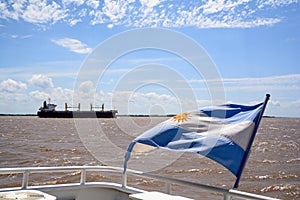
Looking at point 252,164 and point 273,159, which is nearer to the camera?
point 252,164

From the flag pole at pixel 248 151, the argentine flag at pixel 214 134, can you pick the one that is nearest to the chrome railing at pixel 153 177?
the flag pole at pixel 248 151

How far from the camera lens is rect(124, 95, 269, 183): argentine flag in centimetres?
481

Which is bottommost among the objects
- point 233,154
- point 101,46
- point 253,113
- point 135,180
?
point 135,180

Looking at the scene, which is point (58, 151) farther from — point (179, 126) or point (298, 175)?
point (179, 126)

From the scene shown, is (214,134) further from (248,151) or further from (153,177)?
(153,177)

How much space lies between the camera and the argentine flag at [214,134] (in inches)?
189

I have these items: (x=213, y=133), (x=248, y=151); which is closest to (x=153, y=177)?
(x=213, y=133)

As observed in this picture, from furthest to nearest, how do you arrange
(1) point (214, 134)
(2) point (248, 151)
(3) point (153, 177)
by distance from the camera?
(3) point (153, 177)
(1) point (214, 134)
(2) point (248, 151)

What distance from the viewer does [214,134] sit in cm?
498

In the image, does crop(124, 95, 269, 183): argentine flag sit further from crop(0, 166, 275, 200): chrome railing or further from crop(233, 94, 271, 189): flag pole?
crop(0, 166, 275, 200): chrome railing

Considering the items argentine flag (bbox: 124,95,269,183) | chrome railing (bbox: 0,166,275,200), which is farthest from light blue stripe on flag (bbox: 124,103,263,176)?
chrome railing (bbox: 0,166,275,200)

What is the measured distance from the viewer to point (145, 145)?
5.48 m

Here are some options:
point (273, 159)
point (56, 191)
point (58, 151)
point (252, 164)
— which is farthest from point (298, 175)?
point (56, 191)

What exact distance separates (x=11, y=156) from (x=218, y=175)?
13.8m
